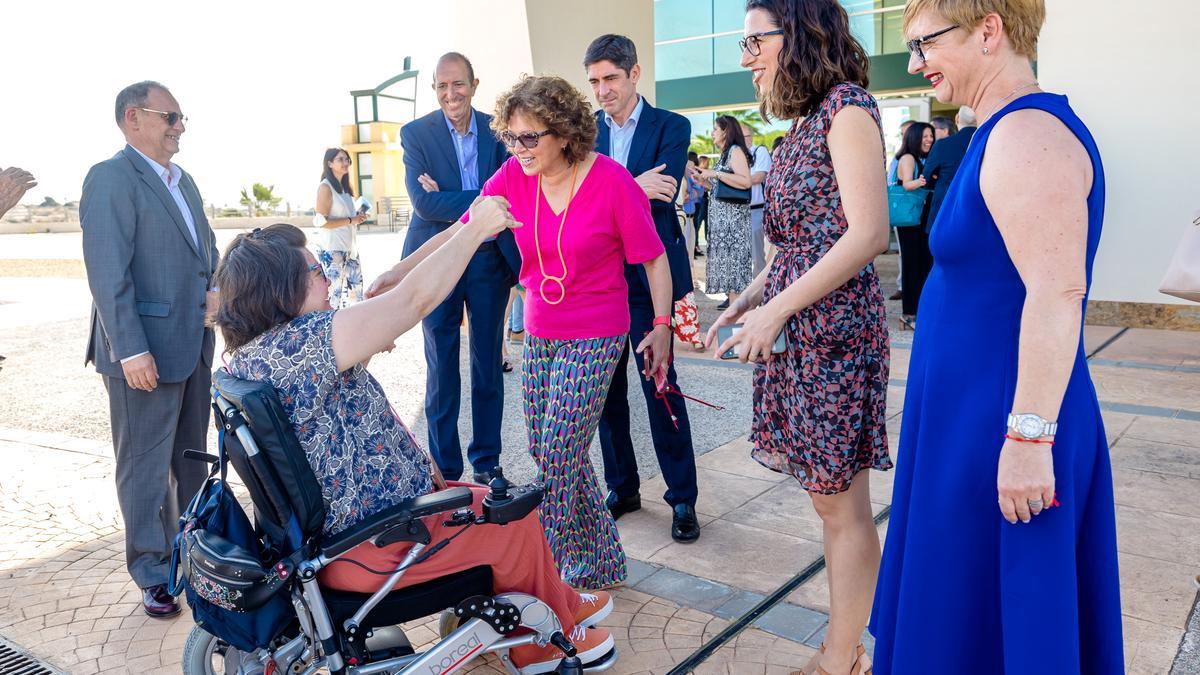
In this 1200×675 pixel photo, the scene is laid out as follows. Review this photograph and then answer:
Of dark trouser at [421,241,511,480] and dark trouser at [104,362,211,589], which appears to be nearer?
dark trouser at [104,362,211,589]

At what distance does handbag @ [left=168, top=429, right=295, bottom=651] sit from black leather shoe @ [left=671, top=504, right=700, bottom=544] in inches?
72.5

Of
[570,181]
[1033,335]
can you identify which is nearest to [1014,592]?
[1033,335]

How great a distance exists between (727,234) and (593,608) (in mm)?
6676

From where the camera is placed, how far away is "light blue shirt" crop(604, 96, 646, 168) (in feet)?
13.1

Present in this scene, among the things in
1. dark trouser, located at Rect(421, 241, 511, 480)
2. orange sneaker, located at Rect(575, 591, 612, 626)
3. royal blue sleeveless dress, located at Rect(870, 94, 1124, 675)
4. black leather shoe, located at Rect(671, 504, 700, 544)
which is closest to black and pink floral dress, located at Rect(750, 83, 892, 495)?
royal blue sleeveless dress, located at Rect(870, 94, 1124, 675)

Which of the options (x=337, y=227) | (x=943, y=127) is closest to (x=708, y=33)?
(x=943, y=127)

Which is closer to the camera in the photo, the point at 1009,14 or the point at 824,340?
the point at 1009,14

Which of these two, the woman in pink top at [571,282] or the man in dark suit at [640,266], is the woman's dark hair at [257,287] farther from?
the man in dark suit at [640,266]

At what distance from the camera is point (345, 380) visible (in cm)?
232

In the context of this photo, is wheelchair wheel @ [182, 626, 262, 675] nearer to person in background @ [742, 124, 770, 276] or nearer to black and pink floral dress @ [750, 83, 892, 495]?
black and pink floral dress @ [750, 83, 892, 495]

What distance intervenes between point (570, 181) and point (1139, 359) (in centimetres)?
545

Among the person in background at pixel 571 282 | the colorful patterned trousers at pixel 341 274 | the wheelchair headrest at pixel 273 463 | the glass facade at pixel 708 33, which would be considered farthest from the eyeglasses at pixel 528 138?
the glass facade at pixel 708 33

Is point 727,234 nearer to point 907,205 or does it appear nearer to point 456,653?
point 907,205

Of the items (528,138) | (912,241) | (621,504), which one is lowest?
(621,504)
